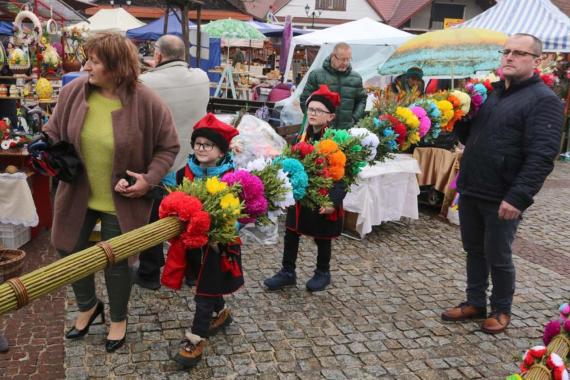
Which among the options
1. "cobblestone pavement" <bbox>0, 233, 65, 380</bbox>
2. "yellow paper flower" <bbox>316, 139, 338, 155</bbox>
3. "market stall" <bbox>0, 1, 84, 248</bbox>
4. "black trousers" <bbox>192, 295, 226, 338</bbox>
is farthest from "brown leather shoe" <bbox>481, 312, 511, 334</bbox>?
"market stall" <bbox>0, 1, 84, 248</bbox>

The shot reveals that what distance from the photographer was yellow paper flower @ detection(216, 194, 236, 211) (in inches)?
92.8

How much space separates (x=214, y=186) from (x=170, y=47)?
180cm

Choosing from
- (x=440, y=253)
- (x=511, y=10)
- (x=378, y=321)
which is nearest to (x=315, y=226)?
(x=378, y=321)

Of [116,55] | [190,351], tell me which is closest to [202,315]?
[190,351]

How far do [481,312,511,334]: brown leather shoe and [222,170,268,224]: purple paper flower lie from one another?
2.02 meters

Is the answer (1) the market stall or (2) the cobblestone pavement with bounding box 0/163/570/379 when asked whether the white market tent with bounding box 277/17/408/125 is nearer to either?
(1) the market stall

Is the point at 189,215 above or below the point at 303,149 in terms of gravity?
below

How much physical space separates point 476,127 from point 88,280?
2727mm

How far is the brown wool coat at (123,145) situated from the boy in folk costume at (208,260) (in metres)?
0.18

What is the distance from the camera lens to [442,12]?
106ft

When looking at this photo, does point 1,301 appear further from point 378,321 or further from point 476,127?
point 476,127

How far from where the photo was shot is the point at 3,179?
450cm

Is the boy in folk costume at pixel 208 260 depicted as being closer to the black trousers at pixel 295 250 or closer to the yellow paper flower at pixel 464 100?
the black trousers at pixel 295 250

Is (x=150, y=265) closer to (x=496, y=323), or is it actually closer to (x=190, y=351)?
(x=190, y=351)
